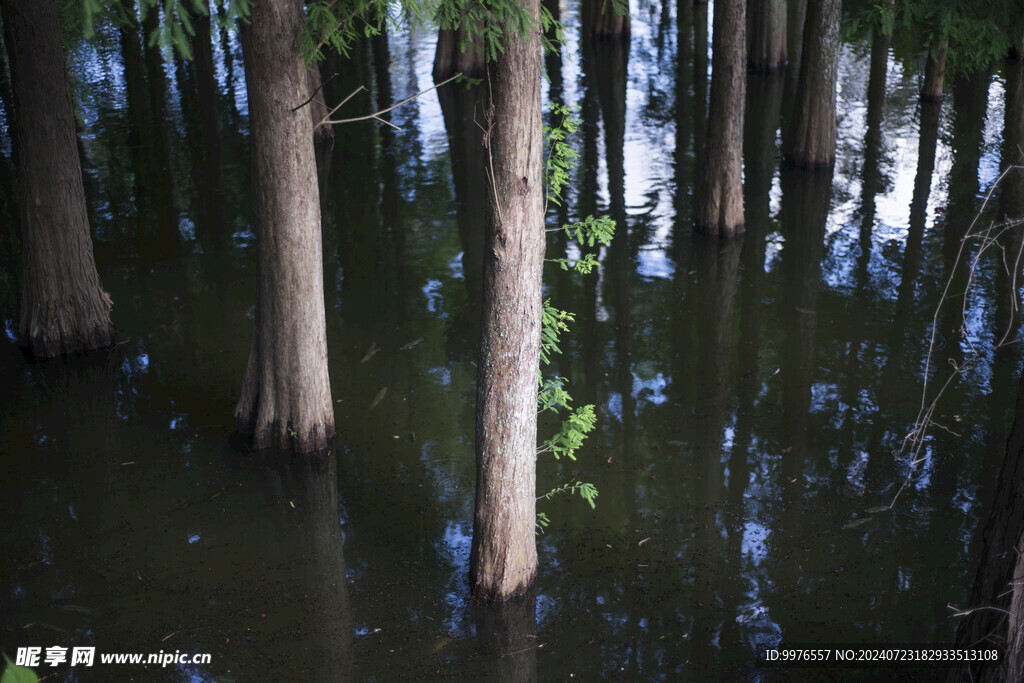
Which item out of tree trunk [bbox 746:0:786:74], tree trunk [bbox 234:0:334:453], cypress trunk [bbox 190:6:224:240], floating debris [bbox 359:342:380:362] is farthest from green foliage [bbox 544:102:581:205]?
tree trunk [bbox 746:0:786:74]

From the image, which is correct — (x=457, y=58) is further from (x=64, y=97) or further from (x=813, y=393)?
(x=813, y=393)

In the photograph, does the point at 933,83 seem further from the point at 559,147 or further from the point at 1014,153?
the point at 559,147

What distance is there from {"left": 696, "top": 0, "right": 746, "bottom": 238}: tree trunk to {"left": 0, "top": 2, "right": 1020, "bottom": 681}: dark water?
469 mm

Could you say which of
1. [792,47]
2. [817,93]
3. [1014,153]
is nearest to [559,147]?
[817,93]

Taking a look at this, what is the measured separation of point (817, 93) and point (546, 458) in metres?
9.18

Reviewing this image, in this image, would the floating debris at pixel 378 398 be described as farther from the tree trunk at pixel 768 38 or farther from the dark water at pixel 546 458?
the tree trunk at pixel 768 38

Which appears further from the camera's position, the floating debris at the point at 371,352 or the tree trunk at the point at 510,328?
the floating debris at the point at 371,352

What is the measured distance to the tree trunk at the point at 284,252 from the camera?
6984 millimetres

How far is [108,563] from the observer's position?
669 cm

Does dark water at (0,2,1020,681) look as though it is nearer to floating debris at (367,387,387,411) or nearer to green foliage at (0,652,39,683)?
floating debris at (367,387,387,411)

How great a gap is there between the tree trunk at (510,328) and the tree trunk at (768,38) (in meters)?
16.9

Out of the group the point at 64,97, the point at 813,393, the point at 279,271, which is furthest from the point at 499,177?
the point at 64,97

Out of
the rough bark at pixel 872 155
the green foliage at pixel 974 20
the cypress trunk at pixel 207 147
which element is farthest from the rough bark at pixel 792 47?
the cypress trunk at pixel 207 147

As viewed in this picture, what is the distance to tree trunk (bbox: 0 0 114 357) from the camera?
8.65 m
